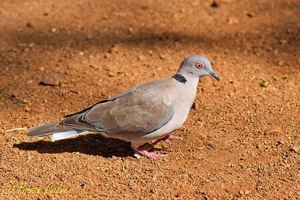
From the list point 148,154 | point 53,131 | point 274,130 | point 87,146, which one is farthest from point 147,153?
point 274,130

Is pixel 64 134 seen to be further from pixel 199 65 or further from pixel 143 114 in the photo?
pixel 199 65

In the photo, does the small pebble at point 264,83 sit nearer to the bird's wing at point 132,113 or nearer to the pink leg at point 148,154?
the bird's wing at point 132,113

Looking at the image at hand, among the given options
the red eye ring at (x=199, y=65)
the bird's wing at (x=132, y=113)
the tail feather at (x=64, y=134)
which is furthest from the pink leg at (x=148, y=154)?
the red eye ring at (x=199, y=65)

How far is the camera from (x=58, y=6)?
9.21 m

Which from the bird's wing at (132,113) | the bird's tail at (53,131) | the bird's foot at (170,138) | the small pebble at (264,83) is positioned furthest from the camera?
the small pebble at (264,83)

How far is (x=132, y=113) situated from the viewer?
552 centimetres

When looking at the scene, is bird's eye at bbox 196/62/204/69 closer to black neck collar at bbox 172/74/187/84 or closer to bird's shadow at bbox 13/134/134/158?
black neck collar at bbox 172/74/187/84

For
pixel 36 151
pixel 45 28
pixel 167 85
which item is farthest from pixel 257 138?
pixel 45 28

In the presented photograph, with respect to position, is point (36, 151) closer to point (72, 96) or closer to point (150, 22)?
point (72, 96)

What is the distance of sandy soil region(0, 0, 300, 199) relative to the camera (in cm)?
515

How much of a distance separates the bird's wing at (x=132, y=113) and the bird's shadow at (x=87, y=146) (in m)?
0.32

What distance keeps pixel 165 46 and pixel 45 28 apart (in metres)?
1.96

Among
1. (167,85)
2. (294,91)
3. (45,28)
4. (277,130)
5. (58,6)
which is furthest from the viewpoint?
(58,6)

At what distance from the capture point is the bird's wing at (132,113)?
17.7 feet
